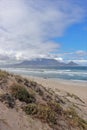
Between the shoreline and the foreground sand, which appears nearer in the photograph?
the foreground sand

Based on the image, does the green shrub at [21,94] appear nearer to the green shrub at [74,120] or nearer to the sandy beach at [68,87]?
the green shrub at [74,120]

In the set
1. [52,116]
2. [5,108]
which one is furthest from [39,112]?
[5,108]

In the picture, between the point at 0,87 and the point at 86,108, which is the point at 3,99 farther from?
the point at 86,108

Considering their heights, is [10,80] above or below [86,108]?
above

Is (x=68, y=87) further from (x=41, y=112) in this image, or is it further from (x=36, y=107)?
(x=41, y=112)

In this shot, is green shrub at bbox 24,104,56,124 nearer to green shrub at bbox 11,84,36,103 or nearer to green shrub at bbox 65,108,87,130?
green shrub at bbox 11,84,36,103

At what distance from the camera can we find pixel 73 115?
31.4ft

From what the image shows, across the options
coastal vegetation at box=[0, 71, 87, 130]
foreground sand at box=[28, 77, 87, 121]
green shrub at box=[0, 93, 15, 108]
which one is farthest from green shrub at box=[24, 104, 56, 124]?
foreground sand at box=[28, 77, 87, 121]

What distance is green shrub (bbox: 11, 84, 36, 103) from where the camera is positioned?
8812mm

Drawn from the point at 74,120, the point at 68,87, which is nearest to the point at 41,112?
the point at 74,120

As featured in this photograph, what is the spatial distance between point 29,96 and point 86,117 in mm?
2714

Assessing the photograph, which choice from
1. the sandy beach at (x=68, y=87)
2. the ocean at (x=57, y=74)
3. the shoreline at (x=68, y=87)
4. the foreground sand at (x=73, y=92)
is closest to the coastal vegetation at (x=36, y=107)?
the foreground sand at (x=73, y=92)

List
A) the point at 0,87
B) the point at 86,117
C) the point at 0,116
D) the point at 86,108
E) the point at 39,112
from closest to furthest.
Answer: the point at 0,116 < the point at 39,112 < the point at 0,87 < the point at 86,117 < the point at 86,108

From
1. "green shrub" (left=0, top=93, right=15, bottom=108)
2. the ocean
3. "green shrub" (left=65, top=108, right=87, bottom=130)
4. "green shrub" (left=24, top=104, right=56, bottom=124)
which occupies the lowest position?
"green shrub" (left=65, top=108, right=87, bottom=130)
